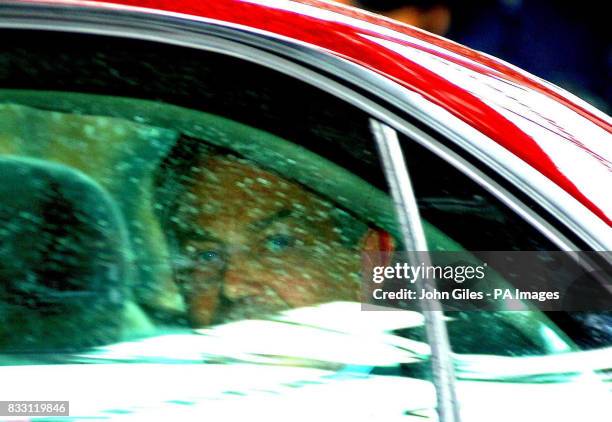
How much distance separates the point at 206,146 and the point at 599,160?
1.82 feet

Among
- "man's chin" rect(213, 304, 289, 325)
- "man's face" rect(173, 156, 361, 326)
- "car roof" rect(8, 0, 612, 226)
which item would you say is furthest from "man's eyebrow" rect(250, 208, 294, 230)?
"car roof" rect(8, 0, 612, 226)

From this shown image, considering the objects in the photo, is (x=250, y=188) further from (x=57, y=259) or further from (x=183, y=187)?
(x=57, y=259)

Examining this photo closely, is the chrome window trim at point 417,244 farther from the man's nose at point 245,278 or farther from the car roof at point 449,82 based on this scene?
the man's nose at point 245,278

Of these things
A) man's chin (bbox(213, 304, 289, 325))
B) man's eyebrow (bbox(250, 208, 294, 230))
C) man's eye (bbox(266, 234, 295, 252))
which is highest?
man's eyebrow (bbox(250, 208, 294, 230))

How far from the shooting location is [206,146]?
4.95 ft

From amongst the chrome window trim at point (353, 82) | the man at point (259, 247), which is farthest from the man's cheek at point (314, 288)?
the chrome window trim at point (353, 82)

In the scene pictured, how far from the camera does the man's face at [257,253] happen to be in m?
1.49

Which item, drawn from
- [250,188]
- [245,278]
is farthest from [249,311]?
[250,188]

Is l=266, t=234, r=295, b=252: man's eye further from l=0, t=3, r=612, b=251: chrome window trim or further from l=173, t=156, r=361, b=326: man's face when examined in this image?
l=0, t=3, r=612, b=251: chrome window trim

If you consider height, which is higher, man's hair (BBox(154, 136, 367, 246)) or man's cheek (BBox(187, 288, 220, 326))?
man's hair (BBox(154, 136, 367, 246))

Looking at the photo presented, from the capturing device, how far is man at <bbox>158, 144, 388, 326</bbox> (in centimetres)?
149

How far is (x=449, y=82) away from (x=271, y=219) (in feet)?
1.01

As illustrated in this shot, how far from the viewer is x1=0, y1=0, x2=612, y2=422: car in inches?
56.8

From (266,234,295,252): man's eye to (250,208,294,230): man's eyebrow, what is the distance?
17mm
